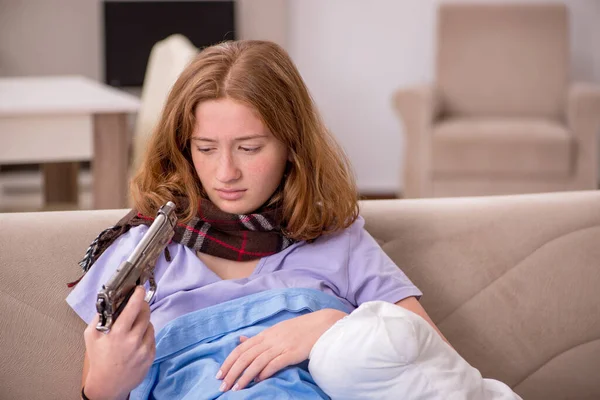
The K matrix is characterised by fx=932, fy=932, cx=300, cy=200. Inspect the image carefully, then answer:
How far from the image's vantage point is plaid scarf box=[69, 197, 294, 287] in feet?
4.85

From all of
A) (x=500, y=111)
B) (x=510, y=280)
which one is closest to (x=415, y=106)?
(x=500, y=111)

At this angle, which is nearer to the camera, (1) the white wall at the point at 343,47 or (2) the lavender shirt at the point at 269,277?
(2) the lavender shirt at the point at 269,277

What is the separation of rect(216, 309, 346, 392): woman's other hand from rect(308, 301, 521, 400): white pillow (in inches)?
2.3

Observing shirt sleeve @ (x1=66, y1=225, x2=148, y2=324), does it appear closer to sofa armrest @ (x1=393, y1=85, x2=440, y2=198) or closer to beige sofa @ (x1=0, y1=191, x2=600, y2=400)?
beige sofa @ (x1=0, y1=191, x2=600, y2=400)

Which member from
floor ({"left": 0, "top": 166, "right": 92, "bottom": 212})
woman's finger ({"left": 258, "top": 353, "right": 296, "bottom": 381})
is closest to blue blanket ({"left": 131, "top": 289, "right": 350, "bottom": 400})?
woman's finger ({"left": 258, "top": 353, "right": 296, "bottom": 381})

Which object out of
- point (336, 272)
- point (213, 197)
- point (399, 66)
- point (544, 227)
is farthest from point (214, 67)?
point (399, 66)

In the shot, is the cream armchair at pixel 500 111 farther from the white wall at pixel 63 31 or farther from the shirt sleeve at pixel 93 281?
the shirt sleeve at pixel 93 281

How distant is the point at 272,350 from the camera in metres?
1.32

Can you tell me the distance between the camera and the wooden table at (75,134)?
8.95 ft

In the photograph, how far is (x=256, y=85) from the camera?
1440mm

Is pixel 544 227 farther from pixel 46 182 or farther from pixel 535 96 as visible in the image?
pixel 535 96

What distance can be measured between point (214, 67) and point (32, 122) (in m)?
1.43

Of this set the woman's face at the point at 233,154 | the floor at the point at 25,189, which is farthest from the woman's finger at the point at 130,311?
the floor at the point at 25,189

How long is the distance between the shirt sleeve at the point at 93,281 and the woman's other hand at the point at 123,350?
0.76 feet
